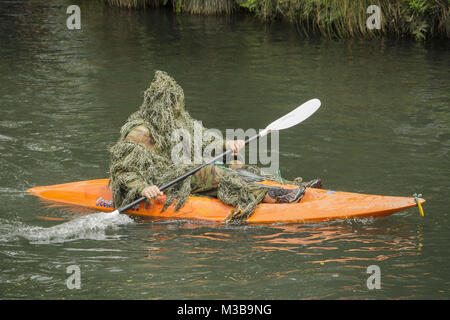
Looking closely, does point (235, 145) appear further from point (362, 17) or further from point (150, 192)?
point (362, 17)

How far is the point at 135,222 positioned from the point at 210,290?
1.50 meters

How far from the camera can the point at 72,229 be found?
561 cm

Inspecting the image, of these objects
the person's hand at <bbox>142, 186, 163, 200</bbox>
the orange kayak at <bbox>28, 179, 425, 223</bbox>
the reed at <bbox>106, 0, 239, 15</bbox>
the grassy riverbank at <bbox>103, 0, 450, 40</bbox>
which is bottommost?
the orange kayak at <bbox>28, 179, 425, 223</bbox>

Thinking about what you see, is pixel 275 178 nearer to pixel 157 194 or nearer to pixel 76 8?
pixel 157 194

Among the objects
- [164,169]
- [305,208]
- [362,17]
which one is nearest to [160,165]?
[164,169]

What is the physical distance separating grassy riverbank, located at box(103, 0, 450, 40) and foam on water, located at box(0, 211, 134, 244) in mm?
7953

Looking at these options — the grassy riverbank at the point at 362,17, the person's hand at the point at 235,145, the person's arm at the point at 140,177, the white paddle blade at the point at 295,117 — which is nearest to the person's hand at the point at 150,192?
the person's arm at the point at 140,177

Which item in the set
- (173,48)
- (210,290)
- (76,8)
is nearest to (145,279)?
(210,290)

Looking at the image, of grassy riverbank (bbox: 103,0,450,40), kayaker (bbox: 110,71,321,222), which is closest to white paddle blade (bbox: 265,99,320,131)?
kayaker (bbox: 110,71,321,222)

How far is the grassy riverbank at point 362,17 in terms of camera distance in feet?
40.3

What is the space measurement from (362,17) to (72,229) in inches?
346

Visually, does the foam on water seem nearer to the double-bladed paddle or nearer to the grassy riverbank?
the double-bladed paddle

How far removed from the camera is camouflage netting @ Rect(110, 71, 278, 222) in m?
5.69

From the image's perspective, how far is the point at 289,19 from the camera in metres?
15.0
